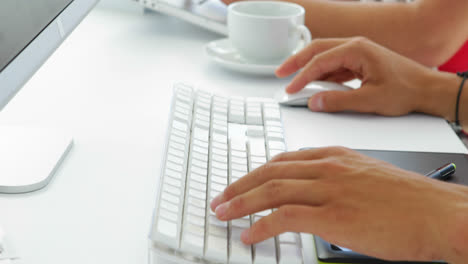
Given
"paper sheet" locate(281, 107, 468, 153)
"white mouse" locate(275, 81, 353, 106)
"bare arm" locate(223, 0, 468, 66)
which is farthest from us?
"bare arm" locate(223, 0, 468, 66)

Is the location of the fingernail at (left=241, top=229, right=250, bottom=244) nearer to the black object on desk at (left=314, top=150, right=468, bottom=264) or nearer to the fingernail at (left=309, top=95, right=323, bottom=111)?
the black object on desk at (left=314, top=150, right=468, bottom=264)

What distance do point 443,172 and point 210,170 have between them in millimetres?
257

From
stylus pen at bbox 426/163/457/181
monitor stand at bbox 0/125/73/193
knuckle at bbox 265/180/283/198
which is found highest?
knuckle at bbox 265/180/283/198

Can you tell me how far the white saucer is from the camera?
0.86 metres

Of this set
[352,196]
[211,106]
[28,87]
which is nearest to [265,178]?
[352,196]

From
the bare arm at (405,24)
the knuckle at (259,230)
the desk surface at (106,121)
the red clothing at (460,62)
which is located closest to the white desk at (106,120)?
→ the desk surface at (106,121)

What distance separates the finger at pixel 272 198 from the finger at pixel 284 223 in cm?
2

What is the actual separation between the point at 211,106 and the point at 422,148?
275mm

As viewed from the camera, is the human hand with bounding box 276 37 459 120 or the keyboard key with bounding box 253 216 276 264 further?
the human hand with bounding box 276 37 459 120

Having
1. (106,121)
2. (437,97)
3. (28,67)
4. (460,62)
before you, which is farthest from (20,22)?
(460,62)

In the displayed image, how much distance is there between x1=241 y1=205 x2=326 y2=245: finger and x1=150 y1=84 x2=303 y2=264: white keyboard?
0.04ft

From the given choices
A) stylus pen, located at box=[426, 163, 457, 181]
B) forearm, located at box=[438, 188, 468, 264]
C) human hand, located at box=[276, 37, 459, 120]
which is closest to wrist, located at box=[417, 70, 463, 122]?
human hand, located at box=[276, 37, 459, 120]

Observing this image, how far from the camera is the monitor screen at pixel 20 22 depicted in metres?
0.47

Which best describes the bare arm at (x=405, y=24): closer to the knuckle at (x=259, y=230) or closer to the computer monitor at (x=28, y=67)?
the computer monitor at (x=28, y=67)
